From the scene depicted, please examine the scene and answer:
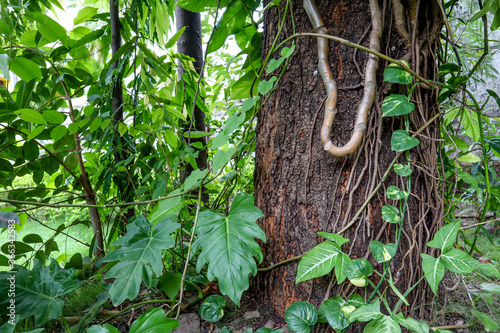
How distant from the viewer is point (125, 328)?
925mm

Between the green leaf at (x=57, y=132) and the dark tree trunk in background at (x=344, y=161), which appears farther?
the green leaf at (x=57, y=132)

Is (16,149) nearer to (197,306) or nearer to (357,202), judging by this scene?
(197,306)

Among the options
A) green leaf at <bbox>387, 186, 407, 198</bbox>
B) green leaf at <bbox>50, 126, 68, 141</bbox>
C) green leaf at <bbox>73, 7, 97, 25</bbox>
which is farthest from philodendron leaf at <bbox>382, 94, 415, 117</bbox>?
green leaf at <bbox>73, 7, 97, 25</bbox>

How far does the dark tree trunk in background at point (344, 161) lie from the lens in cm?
83

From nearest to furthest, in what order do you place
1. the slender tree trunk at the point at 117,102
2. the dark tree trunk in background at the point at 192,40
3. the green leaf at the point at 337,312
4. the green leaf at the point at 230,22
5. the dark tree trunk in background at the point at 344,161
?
the green leaf at the point at 337,312
the dark tree trunk in background at the point at 344,161
the green leaf at the point at 230,22
the slender tree trunk at the point at 117,102
the dark tree trunk in background at the point at 192,40

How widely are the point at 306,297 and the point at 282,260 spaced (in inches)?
4.8

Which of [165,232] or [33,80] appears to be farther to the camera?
[33,80]

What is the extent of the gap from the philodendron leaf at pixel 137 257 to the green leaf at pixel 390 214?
53 cm

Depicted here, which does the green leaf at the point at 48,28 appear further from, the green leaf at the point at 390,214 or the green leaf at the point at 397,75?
the green leaf at the point at 390,214

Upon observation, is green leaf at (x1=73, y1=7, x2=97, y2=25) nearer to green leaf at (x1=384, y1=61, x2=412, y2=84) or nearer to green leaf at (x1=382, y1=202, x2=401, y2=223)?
green leaf at (x1=384, y1=61, x2=412, y2=84)

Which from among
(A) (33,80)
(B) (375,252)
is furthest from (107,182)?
(B) (375,252)

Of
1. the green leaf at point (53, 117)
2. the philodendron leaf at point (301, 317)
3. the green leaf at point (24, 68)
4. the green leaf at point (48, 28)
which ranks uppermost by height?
the green leaf at point (48, 28)

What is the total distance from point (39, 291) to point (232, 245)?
0.53 meters

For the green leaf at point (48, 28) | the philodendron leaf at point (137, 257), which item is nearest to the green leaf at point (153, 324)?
the philodendron leaf at point (137, 257)
